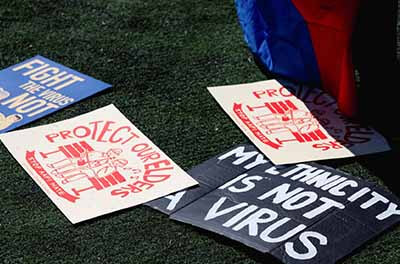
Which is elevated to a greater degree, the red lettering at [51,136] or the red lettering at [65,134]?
the red lettering at [65,134]

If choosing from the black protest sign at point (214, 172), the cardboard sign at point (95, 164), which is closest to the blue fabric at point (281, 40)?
the black protest sign at point (214, 172)

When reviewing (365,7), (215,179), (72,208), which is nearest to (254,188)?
(215,179)

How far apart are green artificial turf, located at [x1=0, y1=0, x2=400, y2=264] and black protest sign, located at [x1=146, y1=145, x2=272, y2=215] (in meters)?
0.03

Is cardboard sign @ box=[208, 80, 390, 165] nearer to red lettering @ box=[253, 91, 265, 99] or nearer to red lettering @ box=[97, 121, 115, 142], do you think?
red lettering @ box=[253, 91, 265, 99]

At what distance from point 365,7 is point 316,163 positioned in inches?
15.1

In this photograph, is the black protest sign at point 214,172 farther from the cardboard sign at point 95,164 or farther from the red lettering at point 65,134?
the red lettering at point 65,134

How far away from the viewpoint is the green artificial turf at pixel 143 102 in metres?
1.79

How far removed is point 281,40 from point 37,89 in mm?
630

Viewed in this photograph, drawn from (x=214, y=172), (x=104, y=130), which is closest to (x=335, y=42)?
(x=214, y=172)

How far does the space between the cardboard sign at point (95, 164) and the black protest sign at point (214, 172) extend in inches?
0.9

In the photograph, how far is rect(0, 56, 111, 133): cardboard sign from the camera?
2244 millimetres

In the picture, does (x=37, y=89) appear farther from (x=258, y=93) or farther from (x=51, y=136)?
(x=258, y=93)

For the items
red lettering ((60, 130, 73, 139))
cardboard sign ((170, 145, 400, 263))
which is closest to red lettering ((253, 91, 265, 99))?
cardboard sign ((170, 145, 400, 263))

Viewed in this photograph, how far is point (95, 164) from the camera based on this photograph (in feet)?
6.70
